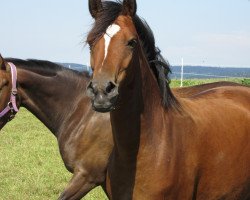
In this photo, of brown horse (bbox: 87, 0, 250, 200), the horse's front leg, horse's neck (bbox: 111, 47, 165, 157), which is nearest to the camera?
brown horse (bbox: 87, 0, 250, 200)

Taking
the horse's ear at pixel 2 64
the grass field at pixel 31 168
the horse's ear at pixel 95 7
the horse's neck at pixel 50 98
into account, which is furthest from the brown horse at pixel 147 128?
the grass field at pixel 31 168

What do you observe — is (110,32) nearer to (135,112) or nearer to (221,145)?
(135,112)

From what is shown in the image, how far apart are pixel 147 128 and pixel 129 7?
0.77 metres

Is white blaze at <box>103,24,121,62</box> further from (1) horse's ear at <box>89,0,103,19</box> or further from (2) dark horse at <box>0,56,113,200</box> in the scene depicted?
(2) dark horse at <box>0,56,113,200</box>

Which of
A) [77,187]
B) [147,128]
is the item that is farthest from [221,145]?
[77,187]

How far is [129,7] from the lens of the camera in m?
2.83

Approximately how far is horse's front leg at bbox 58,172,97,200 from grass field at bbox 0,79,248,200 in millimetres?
1616

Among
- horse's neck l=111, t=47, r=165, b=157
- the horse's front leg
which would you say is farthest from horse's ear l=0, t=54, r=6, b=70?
horse's neck l=111, t=47, r=165, b=157

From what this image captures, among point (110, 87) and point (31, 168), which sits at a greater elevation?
point (110, 87)

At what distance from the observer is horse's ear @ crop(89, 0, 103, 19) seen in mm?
2889

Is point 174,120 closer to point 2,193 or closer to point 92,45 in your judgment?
point 92,45

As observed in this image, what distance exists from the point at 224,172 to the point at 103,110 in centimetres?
129

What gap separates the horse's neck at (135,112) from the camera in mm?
2797

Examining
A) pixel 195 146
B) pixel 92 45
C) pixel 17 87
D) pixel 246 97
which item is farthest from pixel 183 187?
pixel 17 87
